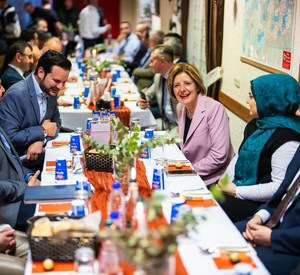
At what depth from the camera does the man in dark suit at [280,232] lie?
1.97 meters

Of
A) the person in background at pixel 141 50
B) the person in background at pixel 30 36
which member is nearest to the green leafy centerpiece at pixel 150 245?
the person in background at pixel 30 36

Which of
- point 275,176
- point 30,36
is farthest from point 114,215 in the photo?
point 30,36

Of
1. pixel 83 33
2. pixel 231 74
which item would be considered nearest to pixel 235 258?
pixel 231 74

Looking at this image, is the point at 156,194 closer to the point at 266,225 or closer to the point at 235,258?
the point at 235,258

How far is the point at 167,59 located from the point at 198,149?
1.65 m

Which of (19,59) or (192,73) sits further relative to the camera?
(19,59)

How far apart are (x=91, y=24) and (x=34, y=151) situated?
6.80 metres

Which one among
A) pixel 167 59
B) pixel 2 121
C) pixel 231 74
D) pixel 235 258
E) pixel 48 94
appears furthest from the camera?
pixel 231 74

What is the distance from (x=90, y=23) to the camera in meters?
9.61

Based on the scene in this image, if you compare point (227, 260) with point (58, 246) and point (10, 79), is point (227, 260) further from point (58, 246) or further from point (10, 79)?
point (10, 79)

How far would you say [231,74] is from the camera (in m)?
5.21

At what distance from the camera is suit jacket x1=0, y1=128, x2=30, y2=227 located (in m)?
2.42

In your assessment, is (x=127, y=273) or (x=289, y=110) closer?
(x=127, y=273)

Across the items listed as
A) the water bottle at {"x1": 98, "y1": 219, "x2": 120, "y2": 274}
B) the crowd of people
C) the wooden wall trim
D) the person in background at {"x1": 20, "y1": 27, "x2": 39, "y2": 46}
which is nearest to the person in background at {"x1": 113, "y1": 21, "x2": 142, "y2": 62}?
the person in background at {"x1": 20, "y1": 27, "x2": 39, "y2": 46}
